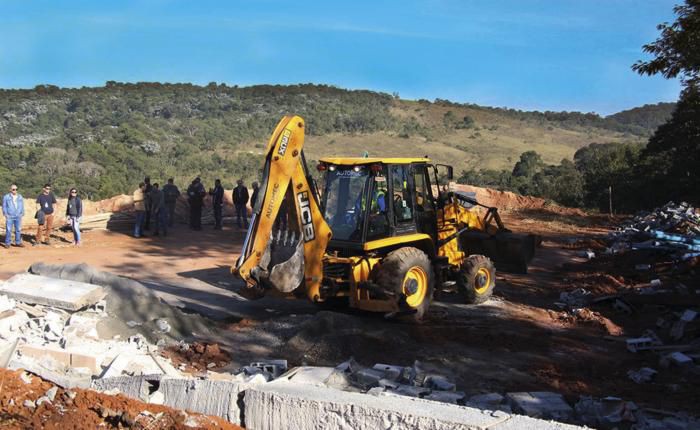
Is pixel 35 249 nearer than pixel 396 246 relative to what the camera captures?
No

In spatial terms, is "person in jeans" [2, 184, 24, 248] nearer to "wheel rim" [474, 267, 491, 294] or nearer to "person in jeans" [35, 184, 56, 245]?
"person in jeans" [35, 184, 56, 245]

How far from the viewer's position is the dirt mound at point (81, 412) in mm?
5160

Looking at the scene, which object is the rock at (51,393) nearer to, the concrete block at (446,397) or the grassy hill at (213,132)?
the concrete block at (446,397)

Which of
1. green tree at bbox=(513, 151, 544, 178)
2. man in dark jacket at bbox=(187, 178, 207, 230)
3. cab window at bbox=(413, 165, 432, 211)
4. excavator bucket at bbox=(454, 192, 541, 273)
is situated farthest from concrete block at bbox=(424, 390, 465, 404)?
green tree at bbox=(513, 151, 544, 178)

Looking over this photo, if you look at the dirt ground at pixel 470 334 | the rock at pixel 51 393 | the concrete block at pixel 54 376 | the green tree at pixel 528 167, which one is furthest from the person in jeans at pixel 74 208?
the green tree at pixel 528 167

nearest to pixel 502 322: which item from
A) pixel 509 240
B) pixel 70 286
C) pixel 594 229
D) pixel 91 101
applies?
pixel 509 240

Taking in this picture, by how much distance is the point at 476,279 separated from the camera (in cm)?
1112

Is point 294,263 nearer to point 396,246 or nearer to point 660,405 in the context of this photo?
point 396,246

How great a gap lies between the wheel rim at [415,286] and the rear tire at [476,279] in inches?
48.4

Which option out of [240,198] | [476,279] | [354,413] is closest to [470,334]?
[476,279]

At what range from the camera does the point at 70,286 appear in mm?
8945

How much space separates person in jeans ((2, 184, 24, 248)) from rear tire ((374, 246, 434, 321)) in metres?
10.7

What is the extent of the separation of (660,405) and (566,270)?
9490mm

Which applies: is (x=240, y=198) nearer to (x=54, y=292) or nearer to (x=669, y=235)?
(x=669, y=235)
